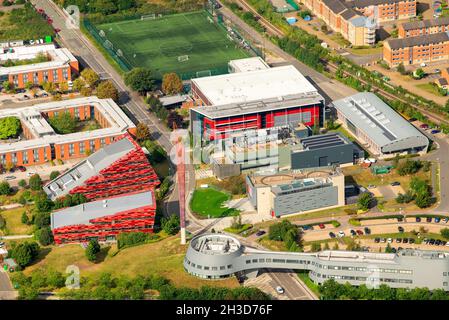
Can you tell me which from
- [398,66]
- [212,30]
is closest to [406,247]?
[398,66]

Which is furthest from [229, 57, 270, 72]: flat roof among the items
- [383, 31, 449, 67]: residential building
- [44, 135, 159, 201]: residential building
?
[44, 135, 159, 201]: residential building

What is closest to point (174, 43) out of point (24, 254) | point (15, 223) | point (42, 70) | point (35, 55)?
point (35, 55)

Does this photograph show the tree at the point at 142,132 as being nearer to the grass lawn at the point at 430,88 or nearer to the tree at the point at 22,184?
the tree at the point at 22,184

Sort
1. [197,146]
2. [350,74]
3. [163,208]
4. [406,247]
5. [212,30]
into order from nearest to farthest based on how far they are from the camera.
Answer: [406,247] → [163,208] → [197,146] → [350,74] → [212,30]

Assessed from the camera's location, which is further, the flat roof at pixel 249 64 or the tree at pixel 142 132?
the flat roof at pixel 249 64

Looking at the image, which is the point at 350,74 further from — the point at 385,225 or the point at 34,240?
the point at 34,240

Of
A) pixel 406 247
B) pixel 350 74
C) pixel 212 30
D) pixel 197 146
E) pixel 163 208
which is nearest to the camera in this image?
pixel 406 247

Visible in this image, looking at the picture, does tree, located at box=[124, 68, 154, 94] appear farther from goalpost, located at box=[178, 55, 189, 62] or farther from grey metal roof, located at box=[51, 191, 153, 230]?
grey metal roof, located at box=[51, 191, 153, 230]

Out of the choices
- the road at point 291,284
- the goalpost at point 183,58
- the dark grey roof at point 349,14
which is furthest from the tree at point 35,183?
the dark grey roof at point 349,14
